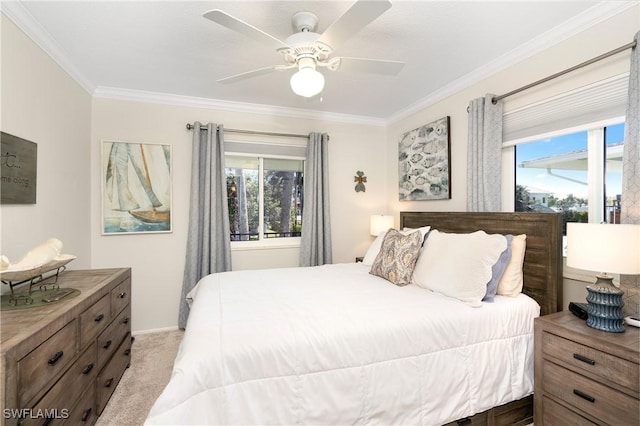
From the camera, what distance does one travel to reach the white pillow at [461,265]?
1892 millimetres

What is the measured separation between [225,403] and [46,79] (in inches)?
106

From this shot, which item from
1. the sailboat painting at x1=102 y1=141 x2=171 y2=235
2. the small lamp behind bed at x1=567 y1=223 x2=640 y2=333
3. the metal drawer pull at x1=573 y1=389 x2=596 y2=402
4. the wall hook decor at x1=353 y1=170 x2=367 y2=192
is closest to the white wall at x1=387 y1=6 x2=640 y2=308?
the small lamp behind bed at x1=567 y1=223 x2=640 y2=333

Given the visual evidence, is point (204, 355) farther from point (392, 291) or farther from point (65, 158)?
point (65, 158)

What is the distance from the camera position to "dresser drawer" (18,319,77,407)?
1.12m

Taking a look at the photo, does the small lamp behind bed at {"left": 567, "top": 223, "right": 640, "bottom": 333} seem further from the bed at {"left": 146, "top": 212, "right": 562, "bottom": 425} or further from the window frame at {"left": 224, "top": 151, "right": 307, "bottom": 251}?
the window frame at {"left": 224, "top": 151, "right": 307, "bottom": 251}

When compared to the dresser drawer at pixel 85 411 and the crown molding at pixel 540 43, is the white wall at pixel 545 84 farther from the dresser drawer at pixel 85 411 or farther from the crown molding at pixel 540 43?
the dresser drawer at pixel 85 411

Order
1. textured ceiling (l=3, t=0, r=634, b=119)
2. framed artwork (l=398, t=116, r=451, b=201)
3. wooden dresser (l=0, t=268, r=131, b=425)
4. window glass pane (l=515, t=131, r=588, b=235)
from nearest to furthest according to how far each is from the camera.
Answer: wooden dresser (l=0, t=268, r=131, b=425) < textured ceiling (l=3, t=0, r=634, b=119) < window glass pane (l=515, t=131, r=588, b=235) < framed artwork (l=398, t=116, r=451, b=201)

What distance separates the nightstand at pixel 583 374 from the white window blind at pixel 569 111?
133 cm

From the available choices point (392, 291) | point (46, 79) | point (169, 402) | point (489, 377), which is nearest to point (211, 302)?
point (169, 402)

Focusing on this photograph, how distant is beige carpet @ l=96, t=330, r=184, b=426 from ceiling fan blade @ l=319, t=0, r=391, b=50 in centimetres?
261

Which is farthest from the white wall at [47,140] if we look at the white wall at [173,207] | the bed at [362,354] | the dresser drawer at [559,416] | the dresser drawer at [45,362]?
the dresser drawer at [559,416]

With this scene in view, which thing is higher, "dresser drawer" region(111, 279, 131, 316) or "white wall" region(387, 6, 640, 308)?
"white wall" region(387, 6, 640, 308)

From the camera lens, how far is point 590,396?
146 cm

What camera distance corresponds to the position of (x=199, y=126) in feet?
10.8
